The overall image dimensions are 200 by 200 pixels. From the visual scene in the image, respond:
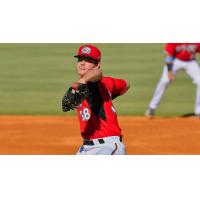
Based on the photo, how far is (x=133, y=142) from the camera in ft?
28.4

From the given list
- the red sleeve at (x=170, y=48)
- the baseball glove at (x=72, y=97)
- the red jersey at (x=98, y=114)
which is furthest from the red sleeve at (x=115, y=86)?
the red sleeve at (x=170, y=48)

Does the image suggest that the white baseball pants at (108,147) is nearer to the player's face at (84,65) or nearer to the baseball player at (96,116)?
the baseball player at (96,116)

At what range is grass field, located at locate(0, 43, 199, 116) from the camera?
480 inches

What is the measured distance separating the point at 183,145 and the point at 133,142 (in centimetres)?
75

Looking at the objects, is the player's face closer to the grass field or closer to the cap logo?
the cap logo

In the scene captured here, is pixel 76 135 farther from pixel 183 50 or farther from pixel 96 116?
pixel 96 116

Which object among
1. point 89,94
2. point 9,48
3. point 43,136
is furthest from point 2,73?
point 89,94

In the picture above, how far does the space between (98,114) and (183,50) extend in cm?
496

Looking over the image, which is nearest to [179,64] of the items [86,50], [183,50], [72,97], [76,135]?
[183,50]

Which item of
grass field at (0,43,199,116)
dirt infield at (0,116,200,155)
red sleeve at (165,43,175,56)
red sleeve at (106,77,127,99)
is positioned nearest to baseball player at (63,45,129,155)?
red sleeve at (106,77,127,99)

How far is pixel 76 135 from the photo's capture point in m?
9.08

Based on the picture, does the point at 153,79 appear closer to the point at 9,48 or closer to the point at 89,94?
the point at 9,48

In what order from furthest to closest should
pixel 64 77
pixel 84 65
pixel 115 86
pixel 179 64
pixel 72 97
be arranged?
pixel 64 77 → pixel 179 64 → pixel 115 86 → pixel 84 65 → pixel 72 97

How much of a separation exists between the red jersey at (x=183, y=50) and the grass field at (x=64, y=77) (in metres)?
1.66
